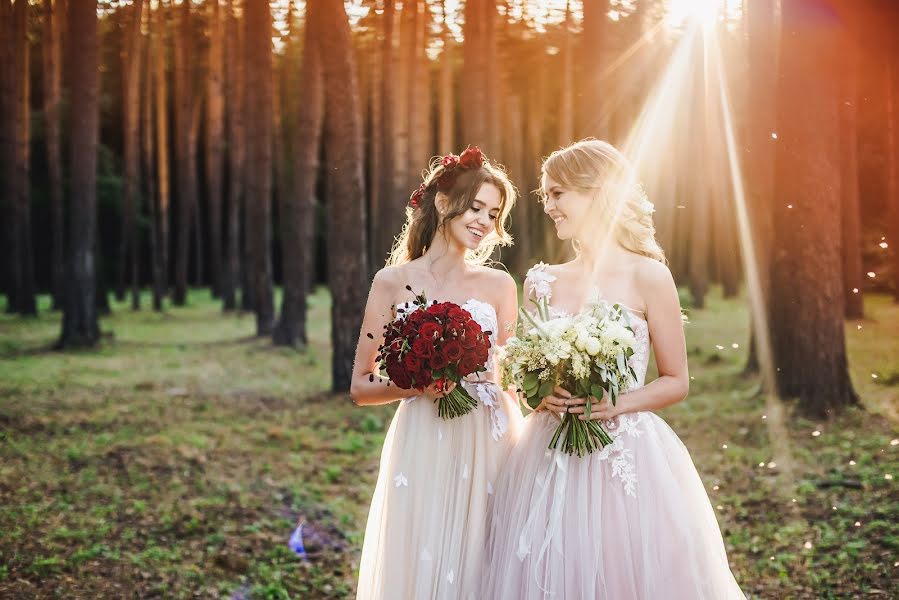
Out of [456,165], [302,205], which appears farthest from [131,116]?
[456,165]

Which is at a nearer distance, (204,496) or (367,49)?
(204,496)

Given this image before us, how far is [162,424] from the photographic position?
11.6 m

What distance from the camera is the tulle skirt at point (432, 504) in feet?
13.7

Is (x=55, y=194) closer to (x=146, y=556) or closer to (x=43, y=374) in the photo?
(x=43, y=374)

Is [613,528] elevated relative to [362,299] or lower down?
lower down

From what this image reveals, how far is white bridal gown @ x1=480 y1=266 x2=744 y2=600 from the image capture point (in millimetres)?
3822

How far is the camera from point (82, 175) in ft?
55.0

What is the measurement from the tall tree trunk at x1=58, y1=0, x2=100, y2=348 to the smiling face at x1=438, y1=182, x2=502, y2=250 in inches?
510

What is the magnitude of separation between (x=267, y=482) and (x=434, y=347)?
18.5 feet

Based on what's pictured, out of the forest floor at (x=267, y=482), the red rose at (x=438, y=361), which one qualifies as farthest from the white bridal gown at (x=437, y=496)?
the forest floor at (x=267, y=482)

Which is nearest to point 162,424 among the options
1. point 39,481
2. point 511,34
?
point 39,481

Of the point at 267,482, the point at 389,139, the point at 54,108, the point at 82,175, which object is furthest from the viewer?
the point at 54,108

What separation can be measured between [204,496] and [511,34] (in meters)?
15.8

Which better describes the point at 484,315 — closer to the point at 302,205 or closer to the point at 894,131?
the point at 894,131
